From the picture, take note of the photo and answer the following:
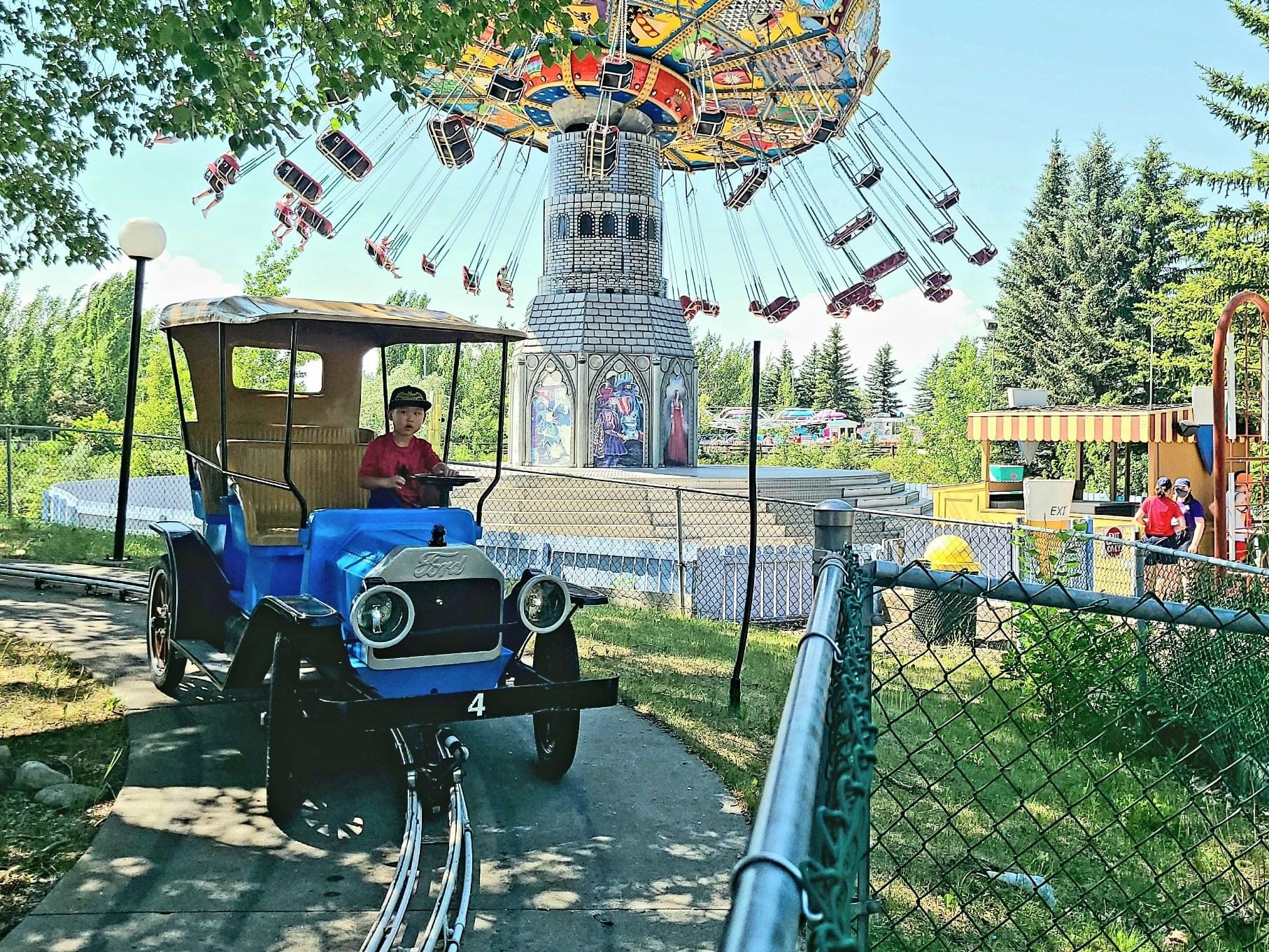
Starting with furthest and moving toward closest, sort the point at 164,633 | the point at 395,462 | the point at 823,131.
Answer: the point at 823,131 < the point at 164,633 < the point at 395,462

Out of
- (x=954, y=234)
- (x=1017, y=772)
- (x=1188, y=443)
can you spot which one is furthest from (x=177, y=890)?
(x=954, y=234)

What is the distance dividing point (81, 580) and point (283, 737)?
265 inches

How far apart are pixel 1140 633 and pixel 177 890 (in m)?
5.78

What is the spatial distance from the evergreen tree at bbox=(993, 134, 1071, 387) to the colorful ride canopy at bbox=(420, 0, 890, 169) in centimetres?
1750

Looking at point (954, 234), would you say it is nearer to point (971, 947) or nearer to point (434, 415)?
point (434, 415)

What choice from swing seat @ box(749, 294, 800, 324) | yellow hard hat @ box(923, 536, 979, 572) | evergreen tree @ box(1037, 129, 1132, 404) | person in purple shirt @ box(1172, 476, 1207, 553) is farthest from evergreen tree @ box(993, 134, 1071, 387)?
yellow hard hat @ box(923, 536, 979, 572)

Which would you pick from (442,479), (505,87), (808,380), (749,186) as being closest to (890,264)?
(749,186)

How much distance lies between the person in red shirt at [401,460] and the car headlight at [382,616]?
147 centimetres

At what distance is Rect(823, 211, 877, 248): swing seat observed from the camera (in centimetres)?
2950

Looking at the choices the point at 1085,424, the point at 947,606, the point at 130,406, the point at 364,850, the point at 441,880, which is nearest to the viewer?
the point at 441,880

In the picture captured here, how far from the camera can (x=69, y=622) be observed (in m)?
9.05

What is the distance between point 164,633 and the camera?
282 inches

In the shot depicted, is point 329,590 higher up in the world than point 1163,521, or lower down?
lower down

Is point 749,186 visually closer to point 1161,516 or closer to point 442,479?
point 1161,516
